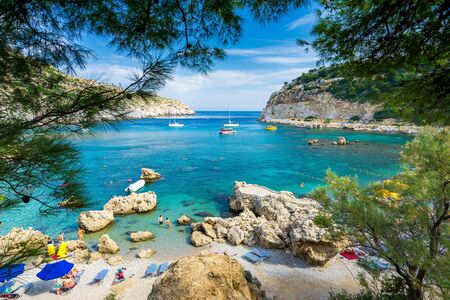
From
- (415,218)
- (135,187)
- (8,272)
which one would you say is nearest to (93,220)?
(135,187)

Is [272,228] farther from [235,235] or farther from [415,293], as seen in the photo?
[415,293]

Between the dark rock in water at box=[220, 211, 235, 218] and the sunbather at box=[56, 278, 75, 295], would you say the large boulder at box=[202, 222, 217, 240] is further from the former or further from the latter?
the sunbather at box=[56, 278, 75, 295]

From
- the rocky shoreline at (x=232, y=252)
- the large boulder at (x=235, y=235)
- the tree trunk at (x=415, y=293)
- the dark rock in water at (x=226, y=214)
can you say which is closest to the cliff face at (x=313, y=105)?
the dark rock in water at (x=226, y=214)

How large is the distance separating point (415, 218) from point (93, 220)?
1815cm

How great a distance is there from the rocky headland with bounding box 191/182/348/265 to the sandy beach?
0.73 meters

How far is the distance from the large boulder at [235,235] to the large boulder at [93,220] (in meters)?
9.26

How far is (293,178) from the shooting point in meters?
27.3

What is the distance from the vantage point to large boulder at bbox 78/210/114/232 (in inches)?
621

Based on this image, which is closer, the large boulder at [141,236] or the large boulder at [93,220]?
the large boulder at [141,236]

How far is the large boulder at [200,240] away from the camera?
1384 centimetres

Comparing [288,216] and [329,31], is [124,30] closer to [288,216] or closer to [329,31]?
[329,31]

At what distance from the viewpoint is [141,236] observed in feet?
47.8

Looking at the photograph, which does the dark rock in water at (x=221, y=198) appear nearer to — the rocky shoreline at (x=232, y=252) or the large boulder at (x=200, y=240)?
the rocky shoreline at (x=232, y=252)

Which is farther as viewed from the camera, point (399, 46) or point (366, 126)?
point (366, 126)
